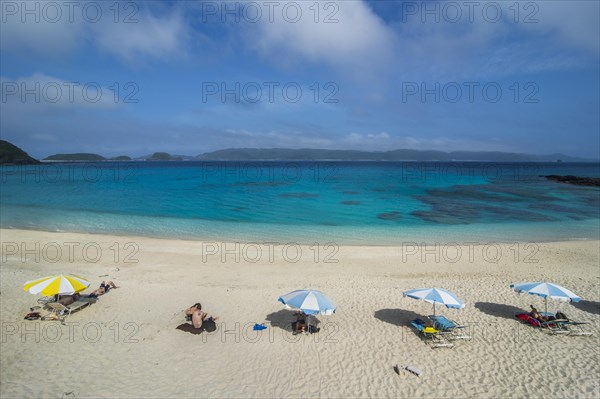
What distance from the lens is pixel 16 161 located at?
5413 inches

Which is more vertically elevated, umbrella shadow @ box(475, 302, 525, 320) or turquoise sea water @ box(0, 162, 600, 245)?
turquoise sea water @ box(0, 162, 600, 245)

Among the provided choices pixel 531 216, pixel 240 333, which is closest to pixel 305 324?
pixel 240 333

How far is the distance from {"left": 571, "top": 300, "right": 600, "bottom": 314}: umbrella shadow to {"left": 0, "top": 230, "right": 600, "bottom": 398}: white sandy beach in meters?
0.09

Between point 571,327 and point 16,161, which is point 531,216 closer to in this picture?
point 571,327

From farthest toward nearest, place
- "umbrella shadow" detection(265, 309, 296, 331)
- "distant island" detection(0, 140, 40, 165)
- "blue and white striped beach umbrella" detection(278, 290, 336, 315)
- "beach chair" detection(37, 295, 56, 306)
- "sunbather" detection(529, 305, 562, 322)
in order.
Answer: "distant island" detection(0, 140, 40, 165) < "beach chair" detection(37, 295, 56, 306) < "sunbather" detection(529, 305, 562, 322) < "umbrella shadow" detection(265, 309, 296, 331) < "blue and white striped beach umbrella" detection(278, 290, 336, 315)

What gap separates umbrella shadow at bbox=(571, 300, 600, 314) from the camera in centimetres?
1352

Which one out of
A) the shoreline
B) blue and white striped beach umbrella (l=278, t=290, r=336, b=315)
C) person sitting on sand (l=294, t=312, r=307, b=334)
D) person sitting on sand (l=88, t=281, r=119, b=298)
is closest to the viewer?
blue and white striped beach umbrella (l=278, t=290, r=336, b=315)

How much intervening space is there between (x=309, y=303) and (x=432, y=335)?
14.5ft

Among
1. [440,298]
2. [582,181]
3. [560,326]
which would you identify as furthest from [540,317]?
[582,181]

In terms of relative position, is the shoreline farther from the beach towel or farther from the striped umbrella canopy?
the beach towel

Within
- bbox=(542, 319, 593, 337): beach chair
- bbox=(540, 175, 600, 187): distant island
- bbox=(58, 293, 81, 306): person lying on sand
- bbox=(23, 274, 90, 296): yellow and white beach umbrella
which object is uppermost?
bbox=(540, 175, 600, 187): distant island

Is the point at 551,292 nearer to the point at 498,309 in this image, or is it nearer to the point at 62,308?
the point at 498,309

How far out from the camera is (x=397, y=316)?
1282cm

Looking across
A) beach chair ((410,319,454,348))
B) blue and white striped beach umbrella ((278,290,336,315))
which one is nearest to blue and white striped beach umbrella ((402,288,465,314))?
beach chair ((410,319,454,348))
